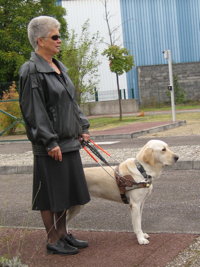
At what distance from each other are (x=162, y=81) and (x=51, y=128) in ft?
111

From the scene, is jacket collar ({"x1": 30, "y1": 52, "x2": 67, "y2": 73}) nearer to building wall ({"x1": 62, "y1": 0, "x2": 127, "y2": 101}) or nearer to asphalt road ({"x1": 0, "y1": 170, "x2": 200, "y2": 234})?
asphalt road ({"x1": 0, "y1": 170, "x2": 200, "y2": 234})

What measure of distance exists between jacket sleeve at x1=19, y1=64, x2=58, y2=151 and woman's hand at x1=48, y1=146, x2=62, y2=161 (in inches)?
1.2

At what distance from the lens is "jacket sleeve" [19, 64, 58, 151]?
427cm

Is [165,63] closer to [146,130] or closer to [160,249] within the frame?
[146,130]

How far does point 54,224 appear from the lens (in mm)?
4578

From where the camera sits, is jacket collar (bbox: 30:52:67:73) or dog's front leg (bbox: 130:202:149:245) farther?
dog's front leg (bbox: 130:202:149:245)

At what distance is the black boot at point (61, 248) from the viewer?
455 centimetres

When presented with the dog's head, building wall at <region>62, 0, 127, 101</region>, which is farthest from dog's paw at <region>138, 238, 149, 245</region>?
building wall at <region>62, 0, 127, 101</region>

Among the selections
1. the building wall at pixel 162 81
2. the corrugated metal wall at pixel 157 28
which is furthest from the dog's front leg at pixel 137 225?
the corrugated metal wall at pixel 157 28

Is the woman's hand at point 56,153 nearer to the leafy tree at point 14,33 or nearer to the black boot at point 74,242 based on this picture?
the black boot at point 74,242

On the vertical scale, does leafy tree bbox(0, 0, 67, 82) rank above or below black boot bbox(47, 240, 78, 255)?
above

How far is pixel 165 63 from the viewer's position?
38.5 m

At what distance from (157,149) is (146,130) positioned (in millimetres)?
11624

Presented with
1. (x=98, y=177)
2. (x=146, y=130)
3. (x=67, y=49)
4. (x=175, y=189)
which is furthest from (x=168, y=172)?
(x=67, y=49)
